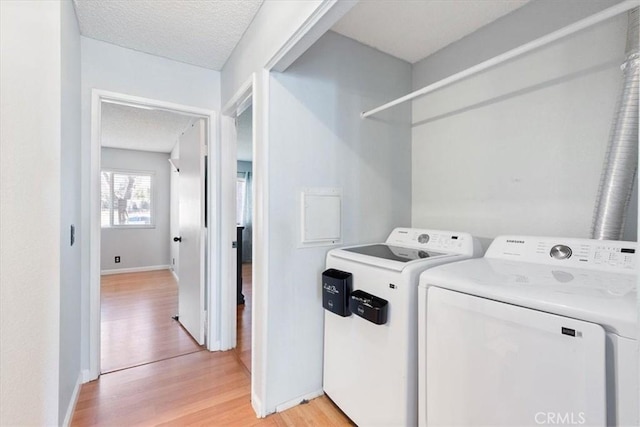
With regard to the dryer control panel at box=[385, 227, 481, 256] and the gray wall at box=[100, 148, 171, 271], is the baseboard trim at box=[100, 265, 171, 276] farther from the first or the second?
the dryer control panel at box=[385, 227, 481, 256]

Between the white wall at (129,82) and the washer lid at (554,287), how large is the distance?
2203 millimetres

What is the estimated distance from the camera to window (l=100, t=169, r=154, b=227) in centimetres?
516

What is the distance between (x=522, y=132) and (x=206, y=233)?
7.75 feet

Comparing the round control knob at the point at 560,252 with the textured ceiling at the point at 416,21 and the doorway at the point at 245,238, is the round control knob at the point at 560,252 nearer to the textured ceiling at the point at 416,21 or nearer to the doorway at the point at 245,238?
the textured ceiling at the point at 416,21

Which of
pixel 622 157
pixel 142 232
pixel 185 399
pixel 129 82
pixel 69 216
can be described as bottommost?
pixel 185 399

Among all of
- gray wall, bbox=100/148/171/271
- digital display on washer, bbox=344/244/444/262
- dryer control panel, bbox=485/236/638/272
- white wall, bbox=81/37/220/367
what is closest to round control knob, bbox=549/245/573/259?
dryer control panel, bbox=485/236/638/272

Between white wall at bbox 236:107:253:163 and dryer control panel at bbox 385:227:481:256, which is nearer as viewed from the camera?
dryer control panel at bbox 385:227:481:256

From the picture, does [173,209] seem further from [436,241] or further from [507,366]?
[507,366]

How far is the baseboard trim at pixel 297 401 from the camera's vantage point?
168cm

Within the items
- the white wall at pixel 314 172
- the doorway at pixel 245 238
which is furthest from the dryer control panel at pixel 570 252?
the doorway at pixel 245 238

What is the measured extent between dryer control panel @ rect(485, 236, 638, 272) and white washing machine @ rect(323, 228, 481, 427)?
0.59ft

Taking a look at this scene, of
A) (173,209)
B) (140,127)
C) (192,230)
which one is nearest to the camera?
(192,230)

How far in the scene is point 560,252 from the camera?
1.26 metres

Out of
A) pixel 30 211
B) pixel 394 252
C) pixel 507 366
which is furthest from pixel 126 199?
pixel 507 366
